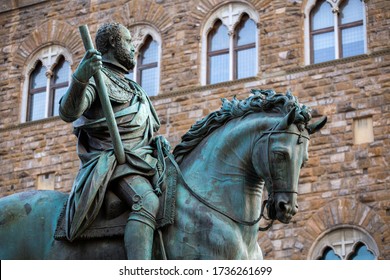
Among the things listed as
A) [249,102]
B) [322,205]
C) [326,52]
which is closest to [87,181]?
[249,102]

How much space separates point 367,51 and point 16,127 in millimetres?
7213

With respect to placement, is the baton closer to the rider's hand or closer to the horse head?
the rider's hand

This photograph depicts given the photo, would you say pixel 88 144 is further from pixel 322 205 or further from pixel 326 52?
pixel 326 52

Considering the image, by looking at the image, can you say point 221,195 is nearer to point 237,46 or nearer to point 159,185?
point 159,185

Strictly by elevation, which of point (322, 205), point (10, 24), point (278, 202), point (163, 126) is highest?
point (10, 24)

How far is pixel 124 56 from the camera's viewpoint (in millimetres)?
7816

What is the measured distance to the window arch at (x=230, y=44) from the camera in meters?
20.8

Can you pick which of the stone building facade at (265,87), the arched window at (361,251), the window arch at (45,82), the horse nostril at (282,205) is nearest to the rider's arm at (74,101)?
the horse nostril at (282,205)

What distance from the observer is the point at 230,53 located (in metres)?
20.8

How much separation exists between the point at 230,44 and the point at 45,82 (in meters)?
4.10

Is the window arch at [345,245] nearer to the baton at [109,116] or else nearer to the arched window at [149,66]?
the arched window at [149,66]

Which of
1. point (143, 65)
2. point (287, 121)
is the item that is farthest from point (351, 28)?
point (287, 121)

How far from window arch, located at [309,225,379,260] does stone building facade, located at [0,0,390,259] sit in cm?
2
